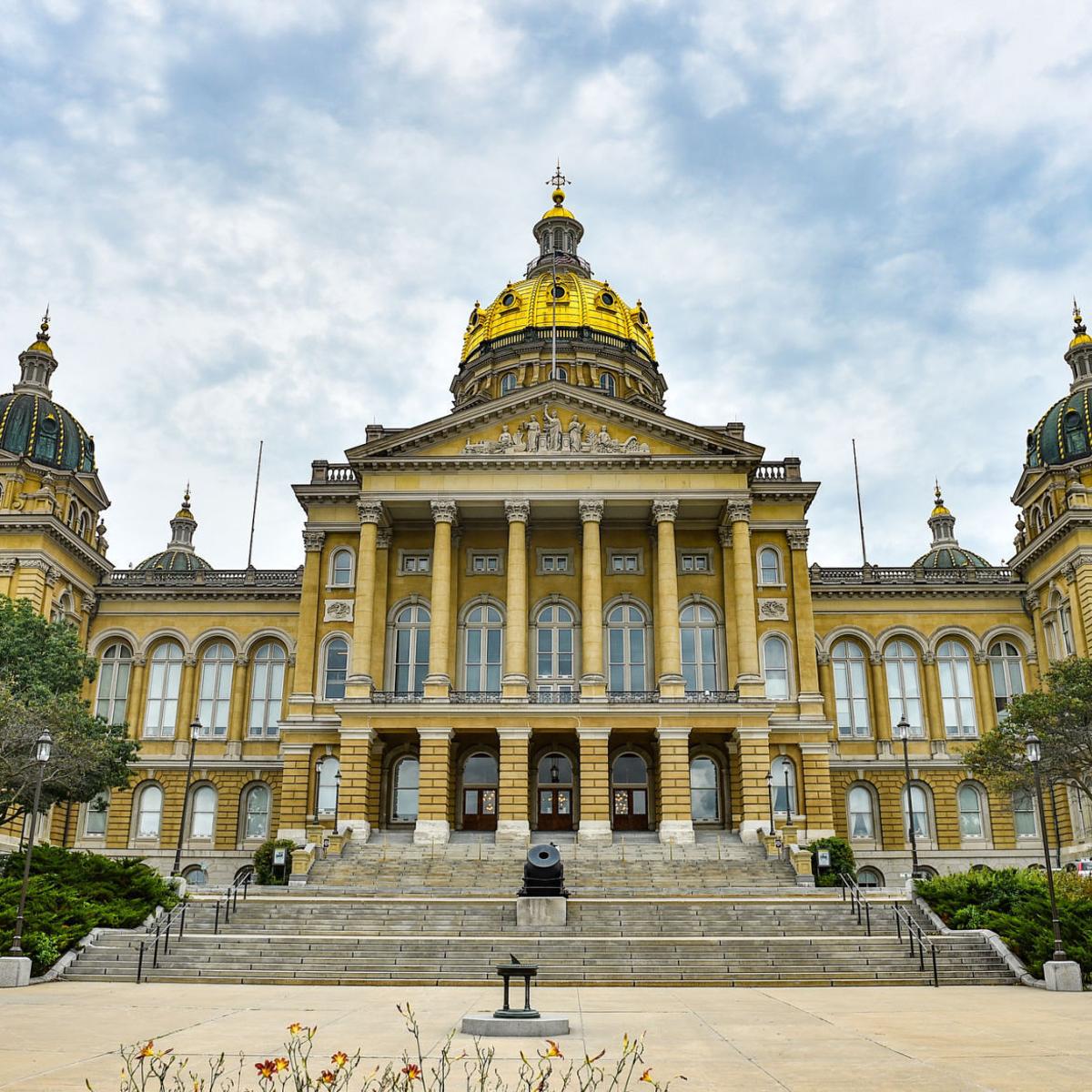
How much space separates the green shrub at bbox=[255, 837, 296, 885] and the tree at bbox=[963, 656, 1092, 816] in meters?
24.8

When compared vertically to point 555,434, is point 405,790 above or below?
below

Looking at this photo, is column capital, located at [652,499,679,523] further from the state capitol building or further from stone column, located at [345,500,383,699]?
stone column, located at [345,500,383,699]

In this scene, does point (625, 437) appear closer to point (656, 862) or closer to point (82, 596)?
point (656, 862)

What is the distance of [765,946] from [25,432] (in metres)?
42.8

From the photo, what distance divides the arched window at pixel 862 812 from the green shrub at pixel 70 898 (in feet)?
108

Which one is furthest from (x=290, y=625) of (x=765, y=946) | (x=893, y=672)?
(x=765, y=946)

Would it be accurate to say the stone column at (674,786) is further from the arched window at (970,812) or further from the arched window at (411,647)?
the arched window at (970,812)

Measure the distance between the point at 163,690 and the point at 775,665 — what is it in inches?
1142

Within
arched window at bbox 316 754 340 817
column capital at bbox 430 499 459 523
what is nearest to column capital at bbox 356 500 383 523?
column capital at bbox 430 499 459 523

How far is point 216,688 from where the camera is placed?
5475cm

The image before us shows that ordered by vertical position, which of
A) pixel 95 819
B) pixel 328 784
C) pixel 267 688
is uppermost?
pixel 267 688

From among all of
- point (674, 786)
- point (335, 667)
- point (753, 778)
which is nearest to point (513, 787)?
point (674, 786)

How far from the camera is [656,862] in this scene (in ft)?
125

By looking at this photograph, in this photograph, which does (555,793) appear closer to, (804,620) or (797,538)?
(804,620)
